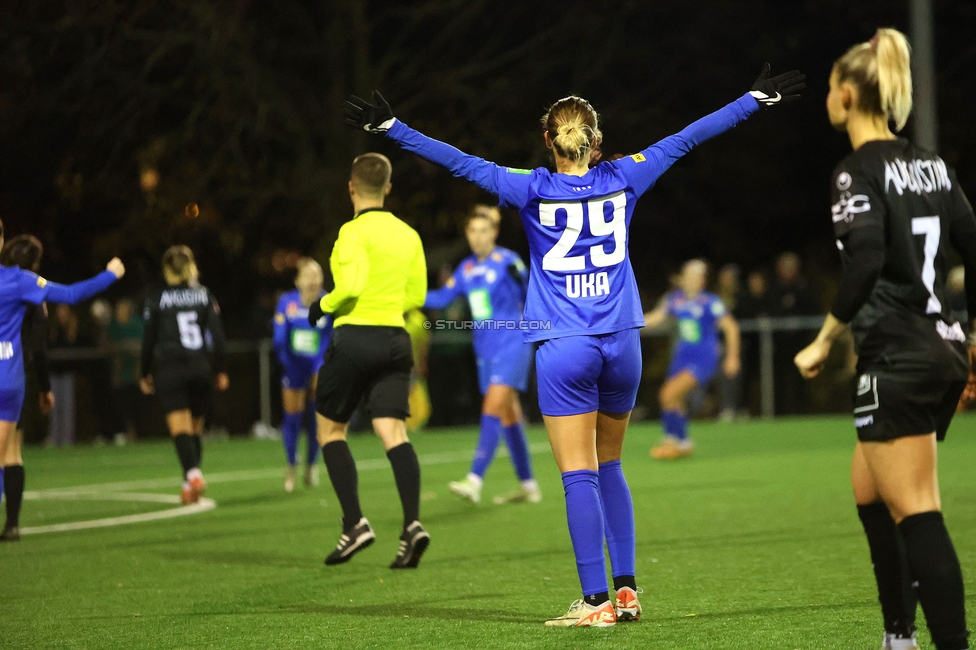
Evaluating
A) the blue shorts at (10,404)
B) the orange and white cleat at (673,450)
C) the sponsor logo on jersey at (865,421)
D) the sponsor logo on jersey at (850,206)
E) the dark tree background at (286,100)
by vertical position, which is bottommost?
the orange and white cleat at (673,450)

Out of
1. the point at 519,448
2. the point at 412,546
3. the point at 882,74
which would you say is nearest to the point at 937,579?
the point at 882,74

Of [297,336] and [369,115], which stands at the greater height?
[369,115]

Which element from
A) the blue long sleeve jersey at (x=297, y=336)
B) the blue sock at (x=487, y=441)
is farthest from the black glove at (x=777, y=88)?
the blue long sleeve jersey at (x=297, y=336)

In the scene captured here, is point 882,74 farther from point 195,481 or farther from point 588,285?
point 195,481

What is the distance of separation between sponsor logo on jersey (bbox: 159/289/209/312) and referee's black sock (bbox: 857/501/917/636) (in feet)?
28.1

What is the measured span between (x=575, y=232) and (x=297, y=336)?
8289mm

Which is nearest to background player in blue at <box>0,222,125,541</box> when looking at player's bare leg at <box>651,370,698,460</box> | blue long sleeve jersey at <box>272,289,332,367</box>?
blue long sleeve jersey at <box>272,289,332,367</box>

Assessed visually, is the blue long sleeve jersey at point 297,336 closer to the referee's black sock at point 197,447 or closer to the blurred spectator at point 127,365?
the referee's black sock at point 197,447

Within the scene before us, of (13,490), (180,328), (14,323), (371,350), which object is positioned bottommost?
(13,490)

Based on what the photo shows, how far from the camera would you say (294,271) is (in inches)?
1089

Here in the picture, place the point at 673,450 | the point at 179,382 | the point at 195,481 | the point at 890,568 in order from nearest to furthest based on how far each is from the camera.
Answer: the point at 890,568
the point at 195,481
the point at 179,382
the point at 673,450

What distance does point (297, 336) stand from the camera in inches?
554

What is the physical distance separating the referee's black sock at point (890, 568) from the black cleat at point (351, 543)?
367 cm

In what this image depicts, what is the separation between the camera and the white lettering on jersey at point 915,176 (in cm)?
457
